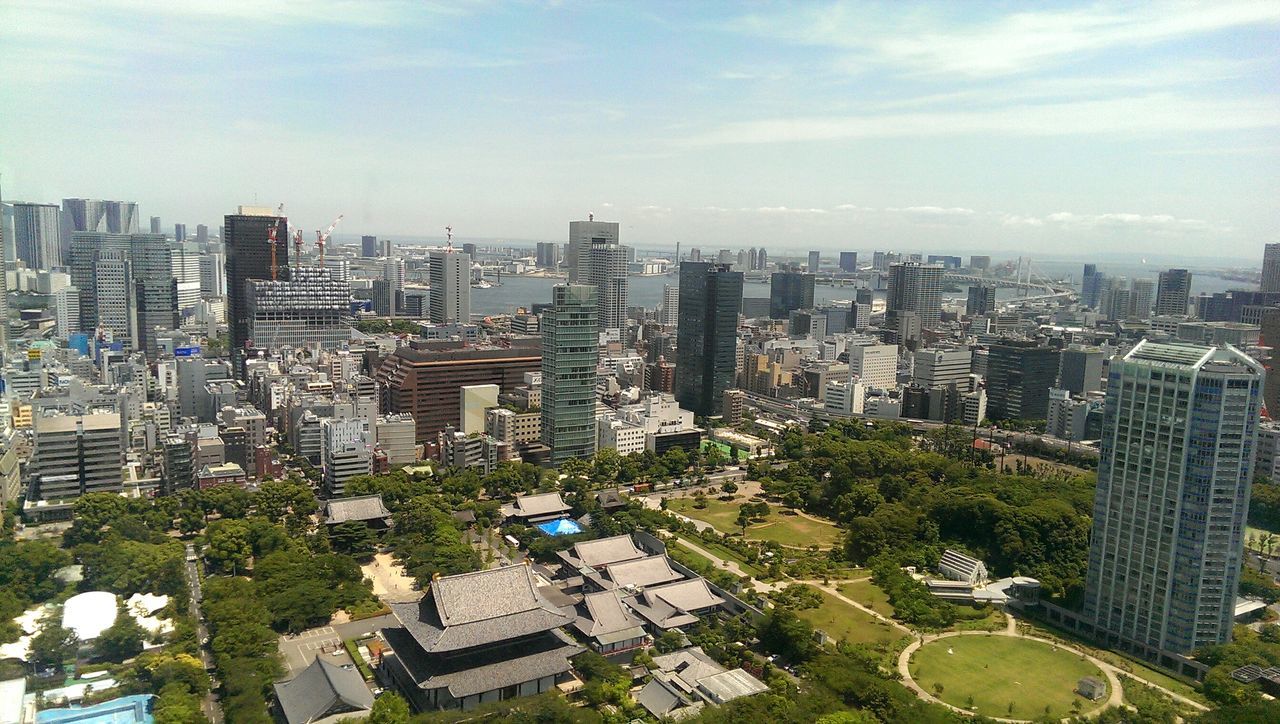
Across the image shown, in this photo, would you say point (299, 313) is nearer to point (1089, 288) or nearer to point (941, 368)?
point (941, 368)

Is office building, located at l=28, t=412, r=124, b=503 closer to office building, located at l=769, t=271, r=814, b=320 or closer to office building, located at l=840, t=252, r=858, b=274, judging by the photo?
office building, located at l=769, t=271, r=814, b=320

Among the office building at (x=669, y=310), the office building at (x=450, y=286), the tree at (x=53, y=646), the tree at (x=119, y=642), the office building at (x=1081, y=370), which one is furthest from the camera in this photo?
the office building at (x=669, y=310)

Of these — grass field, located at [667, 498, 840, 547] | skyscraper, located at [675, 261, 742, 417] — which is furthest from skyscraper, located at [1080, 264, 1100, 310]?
grass field, located at [667, 498, 840, 547]

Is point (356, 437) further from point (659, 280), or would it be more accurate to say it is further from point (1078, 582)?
point (659, 280)

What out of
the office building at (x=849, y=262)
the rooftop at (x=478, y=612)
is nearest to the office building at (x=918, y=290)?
the rooftop at (x=478, y=612)

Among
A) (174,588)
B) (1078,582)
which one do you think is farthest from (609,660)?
(1078,582)

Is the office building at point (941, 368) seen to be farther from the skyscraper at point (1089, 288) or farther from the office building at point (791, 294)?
the office building at point (791, 294)
